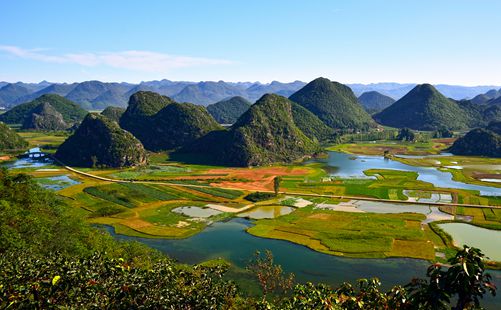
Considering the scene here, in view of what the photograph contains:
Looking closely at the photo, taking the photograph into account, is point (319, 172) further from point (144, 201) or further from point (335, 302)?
point (335, 302)

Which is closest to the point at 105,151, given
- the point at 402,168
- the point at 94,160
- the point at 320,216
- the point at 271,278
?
the point at 94,160

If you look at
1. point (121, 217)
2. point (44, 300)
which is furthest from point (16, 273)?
point (121, 217)

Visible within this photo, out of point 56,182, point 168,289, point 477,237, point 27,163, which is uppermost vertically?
point 168,289

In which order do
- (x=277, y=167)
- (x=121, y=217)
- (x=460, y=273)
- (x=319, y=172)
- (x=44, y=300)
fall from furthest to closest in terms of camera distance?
(x=277, y=167) → (x=319, y=172) → (x=121, y=217) → (x=44, y=300) → (x=460, y=273)

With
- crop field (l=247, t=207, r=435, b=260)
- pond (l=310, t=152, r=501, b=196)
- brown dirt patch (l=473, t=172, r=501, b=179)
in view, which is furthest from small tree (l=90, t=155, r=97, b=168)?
brown dirt patch (l=473, t=172, r=501, b=179)

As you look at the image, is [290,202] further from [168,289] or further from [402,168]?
[168,289]

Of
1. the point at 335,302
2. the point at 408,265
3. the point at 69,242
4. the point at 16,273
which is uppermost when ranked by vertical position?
the point at 16,273
